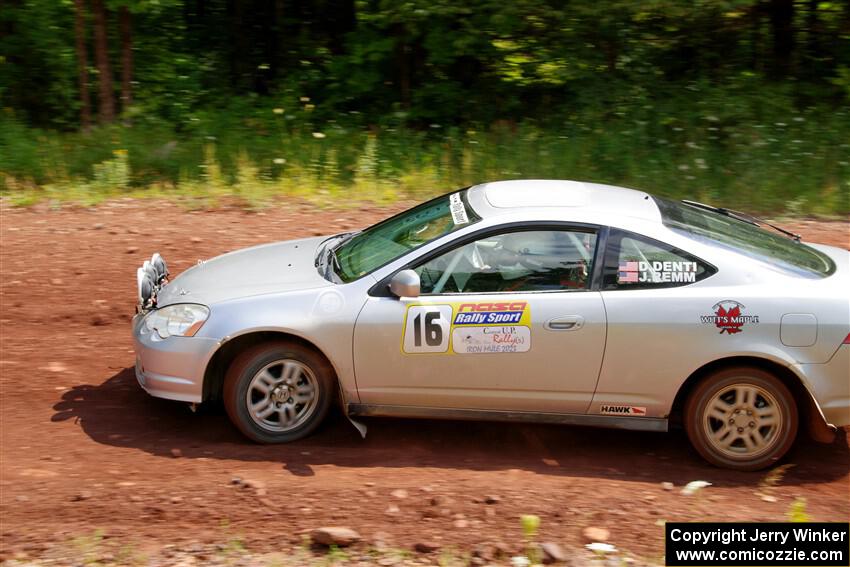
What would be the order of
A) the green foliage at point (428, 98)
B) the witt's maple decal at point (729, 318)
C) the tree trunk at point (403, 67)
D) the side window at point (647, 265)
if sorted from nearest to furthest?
1. the witt's maple decal at point (729, 318)
2. the side window at point (647, 265)
3. the green foliage at point (428, 98)
4. the tree trunk at point (403, 67)

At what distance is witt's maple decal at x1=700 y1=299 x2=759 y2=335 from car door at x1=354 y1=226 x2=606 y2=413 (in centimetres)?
63

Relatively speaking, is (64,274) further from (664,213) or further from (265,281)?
(664,213)

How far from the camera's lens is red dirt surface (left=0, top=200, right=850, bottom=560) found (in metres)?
4.93

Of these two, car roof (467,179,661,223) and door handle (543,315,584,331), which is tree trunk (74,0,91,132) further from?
door handle (543,315,584,331)

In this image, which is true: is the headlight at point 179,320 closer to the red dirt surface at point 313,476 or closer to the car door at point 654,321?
the red dirt surface at point 313,476

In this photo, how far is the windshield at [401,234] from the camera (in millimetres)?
5867

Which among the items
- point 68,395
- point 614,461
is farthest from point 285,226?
point 614,461

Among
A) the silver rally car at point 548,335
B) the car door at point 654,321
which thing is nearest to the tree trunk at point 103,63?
the silver rally car at point 548,335

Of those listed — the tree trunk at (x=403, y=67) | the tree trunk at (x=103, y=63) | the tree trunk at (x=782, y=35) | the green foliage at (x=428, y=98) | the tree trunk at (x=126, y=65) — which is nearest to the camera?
the green foliage at (x=428, y=98)

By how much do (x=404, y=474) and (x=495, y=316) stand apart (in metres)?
1.07

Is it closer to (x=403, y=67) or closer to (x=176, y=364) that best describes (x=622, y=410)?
(x=176, y=364)

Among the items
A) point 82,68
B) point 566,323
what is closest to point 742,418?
point 566,323

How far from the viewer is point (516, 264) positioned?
5.67 meters

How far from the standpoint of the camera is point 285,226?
976cm
